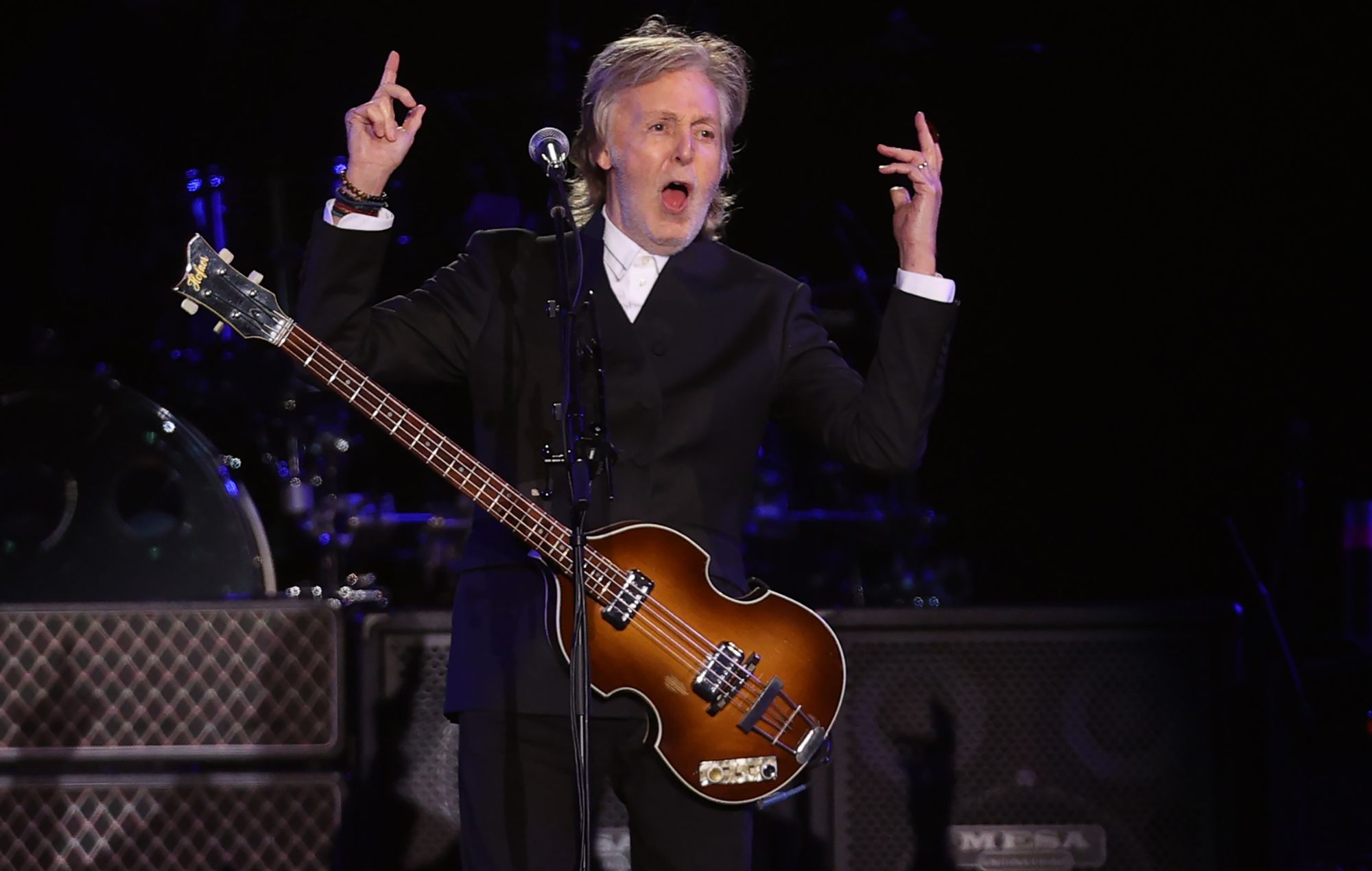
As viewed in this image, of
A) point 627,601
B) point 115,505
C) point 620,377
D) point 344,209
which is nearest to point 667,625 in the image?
point 627,601

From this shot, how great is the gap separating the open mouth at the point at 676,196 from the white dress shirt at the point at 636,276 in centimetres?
9

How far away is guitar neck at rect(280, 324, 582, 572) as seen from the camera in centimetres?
230

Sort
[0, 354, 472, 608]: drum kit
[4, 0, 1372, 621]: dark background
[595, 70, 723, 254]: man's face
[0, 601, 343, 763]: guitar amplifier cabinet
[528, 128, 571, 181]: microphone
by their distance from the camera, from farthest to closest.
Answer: [4, 0, 1372, 621]: dark background, [0, 354, 472, 608]: drum kit, [0, 601, 343, 763]: guitar amplifier cabinet, [595, 70, 723, 254]: man's face, [528, 128, 571, 181]: microphone

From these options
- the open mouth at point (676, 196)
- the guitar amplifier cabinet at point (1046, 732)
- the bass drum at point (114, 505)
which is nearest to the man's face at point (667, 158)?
the open mouth at point (676, 196)

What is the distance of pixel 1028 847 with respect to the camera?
10.3 feet

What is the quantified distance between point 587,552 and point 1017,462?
16.3 feet

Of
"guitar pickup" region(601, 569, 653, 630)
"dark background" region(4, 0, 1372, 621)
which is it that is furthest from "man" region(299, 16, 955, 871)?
"dark background" region(4, 0, 1372, 621)

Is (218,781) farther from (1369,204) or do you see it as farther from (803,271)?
(1369,204)

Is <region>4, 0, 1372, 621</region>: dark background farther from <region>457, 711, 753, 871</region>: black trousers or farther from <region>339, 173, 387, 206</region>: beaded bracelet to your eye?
<region>457, 711, 753, 871</region>: black trousers

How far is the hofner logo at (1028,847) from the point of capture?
3139 millimetres

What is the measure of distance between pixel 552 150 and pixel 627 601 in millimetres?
732

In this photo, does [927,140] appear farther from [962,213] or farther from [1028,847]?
[962,213]

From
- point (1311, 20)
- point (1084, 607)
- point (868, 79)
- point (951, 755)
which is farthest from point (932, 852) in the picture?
point (1311, 20)

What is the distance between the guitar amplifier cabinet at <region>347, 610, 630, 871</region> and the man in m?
0.83
